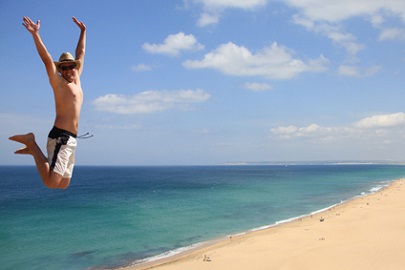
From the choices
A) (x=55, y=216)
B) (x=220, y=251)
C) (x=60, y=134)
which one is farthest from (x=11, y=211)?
(x=60, y=134)

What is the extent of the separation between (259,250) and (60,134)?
14567 mm

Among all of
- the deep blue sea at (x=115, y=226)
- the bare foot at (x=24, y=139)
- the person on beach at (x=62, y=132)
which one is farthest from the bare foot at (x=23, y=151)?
the deep blue sea at (x=115, y=226)

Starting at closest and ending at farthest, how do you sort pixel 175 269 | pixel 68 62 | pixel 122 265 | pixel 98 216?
pixel 68 62, pixel 175 269, pixel 122 265, pixel 98 216

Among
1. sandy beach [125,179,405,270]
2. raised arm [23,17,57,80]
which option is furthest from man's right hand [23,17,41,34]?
sandy beach [125,179,405,270]

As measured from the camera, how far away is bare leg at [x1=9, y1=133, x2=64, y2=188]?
4379 millimetres

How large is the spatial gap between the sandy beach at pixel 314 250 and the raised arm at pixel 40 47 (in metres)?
12.6

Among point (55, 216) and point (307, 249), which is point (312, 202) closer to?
point (307, 249)

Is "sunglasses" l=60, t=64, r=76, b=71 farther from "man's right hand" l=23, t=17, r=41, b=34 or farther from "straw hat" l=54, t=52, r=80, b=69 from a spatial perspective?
"man's right hand" l=23, t=17, r=41, b=34

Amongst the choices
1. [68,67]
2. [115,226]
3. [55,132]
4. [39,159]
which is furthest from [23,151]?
[115,226]

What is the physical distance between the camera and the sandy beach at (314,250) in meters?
14.1

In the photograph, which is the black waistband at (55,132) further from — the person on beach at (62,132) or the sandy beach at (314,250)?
the sandy beach at (314,250)

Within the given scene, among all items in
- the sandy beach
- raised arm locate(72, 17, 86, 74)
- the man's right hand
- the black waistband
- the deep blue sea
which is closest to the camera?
the man's right hand

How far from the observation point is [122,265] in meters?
17.5

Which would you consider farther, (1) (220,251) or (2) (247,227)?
(2) (247,227)
